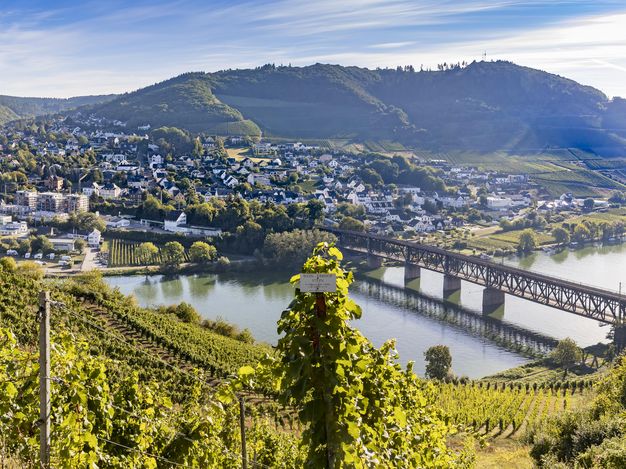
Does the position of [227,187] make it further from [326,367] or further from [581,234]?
[326,367]

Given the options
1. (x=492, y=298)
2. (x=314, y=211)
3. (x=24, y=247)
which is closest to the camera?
(x=492, y=298)

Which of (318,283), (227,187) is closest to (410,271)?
(227,187)

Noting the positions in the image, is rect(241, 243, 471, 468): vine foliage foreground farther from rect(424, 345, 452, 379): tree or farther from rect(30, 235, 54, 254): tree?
rect(30, 235, 54, 254): tree

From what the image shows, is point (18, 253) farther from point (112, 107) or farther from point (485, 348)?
point (112, 107)

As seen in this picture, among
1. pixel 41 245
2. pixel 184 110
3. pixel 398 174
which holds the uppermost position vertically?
pixel 184 110

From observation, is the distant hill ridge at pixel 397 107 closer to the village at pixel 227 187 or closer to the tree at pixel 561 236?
the village at pixel 227 187

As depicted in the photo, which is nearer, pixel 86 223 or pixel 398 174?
pixel 86 223

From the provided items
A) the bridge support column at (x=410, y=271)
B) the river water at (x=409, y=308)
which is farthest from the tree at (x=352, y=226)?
the bridge support column at (x=410, y=271)
